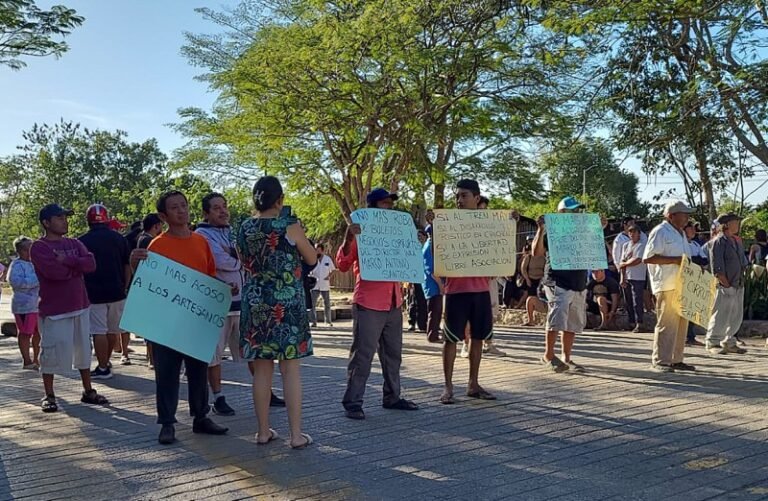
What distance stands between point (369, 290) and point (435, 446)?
156cm

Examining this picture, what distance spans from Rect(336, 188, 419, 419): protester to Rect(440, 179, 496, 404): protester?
1.60ft

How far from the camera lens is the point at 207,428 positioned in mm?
5750

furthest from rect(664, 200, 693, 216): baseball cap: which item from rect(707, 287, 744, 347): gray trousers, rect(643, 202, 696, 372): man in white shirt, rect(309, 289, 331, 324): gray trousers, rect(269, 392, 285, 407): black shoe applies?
rect(309, 289, 331, 324): gray trousers

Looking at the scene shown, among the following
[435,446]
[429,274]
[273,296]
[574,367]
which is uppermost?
[429,274]

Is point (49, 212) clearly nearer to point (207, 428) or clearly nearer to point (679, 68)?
point (207, 428)

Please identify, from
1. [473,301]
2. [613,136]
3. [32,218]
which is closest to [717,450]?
[473,301]

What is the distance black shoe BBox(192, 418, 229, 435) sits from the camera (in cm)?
574

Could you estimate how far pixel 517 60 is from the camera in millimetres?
16250

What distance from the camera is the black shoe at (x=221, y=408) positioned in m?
6.48

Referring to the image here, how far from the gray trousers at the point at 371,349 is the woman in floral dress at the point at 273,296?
1.03 m

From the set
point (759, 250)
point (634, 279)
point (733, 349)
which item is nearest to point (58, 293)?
point (733, 349)

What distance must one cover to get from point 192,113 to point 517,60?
10057mm

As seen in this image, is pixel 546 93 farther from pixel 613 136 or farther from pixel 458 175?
pixel 458 175

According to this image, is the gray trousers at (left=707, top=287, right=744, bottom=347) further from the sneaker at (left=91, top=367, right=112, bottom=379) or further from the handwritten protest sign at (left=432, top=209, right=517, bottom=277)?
the sneaker at (left=91, top=367, right=112, bottom=379)
